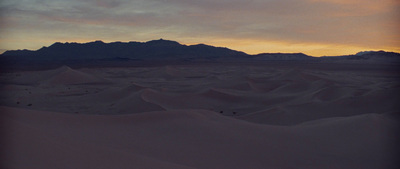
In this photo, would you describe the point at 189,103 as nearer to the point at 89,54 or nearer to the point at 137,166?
the point at 137,166

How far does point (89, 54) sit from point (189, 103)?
138 m

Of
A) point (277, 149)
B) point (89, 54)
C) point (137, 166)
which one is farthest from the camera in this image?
point (89, 54)

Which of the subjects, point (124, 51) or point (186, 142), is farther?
point (124, 51)

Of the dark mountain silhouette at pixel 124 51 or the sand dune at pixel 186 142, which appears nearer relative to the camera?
the sand dune at pixel 186 142

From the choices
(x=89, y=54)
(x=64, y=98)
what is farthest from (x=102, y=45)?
(x=64, y=98)

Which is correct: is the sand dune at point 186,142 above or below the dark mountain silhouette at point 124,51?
below

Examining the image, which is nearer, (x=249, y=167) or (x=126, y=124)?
(x=249, y=167)

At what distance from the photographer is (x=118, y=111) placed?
38.7 ft

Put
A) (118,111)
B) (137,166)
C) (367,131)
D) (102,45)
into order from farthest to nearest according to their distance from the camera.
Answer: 1. (102,45)
2. (118,111)
3. (367,131)
4. (137,166)

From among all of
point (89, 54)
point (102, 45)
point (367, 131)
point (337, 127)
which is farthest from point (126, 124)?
point (102, 45)

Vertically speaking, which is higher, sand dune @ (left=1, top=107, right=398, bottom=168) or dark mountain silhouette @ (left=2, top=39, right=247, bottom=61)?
dark mountain silhouette @ (left=2, top=39, right=247, bottom=61)

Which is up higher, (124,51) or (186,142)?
(124,51)

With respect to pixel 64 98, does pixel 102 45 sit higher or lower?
higher

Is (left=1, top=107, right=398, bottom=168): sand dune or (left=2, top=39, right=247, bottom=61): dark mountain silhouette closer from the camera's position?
(left=1, top=107, right=398, bottom=168): sand dune
